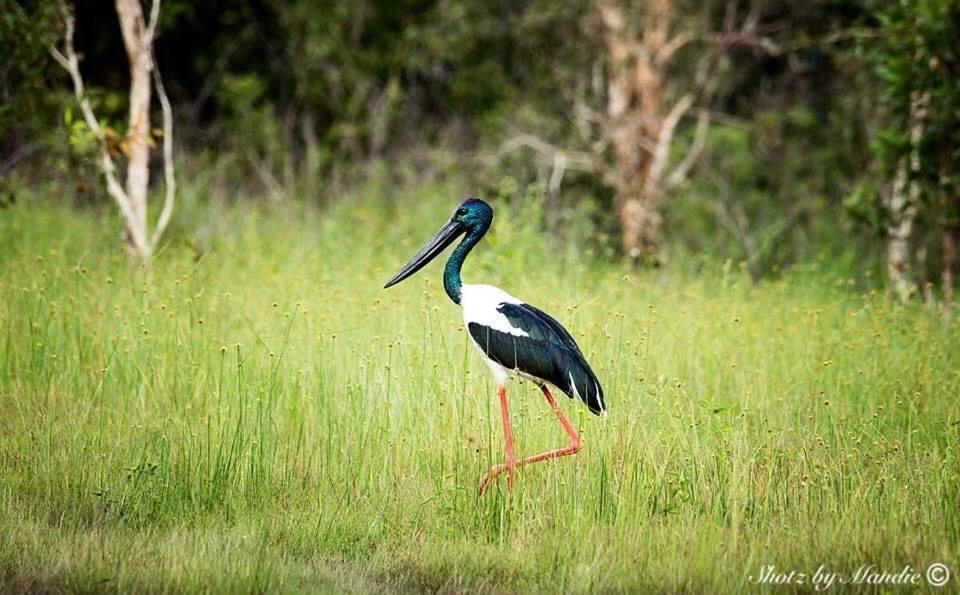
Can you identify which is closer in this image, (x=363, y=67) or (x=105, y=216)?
(x=105, y=216)

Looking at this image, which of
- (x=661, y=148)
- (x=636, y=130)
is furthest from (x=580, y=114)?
(x=661, y=148)

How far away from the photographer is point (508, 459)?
5.70m

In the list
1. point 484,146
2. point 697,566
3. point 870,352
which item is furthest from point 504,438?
point 484,146

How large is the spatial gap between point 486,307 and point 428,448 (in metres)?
0.74

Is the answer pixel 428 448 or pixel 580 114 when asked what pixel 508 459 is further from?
pixel 580 114

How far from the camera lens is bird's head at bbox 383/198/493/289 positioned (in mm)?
6406

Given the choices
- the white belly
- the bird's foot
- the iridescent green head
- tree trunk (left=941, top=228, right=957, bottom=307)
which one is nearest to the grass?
the bird's foot

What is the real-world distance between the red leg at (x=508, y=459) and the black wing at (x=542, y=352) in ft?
0.67

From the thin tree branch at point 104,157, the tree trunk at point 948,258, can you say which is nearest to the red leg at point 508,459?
the thin tree branch at point 104,157

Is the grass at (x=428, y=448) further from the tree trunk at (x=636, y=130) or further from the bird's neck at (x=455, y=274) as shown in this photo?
the tree trunk at (x=636, y=130)

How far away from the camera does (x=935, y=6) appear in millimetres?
9266

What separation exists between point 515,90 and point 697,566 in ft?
35.6

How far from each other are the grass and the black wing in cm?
24

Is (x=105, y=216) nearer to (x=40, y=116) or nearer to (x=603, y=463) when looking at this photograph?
(x=40, y=116)
